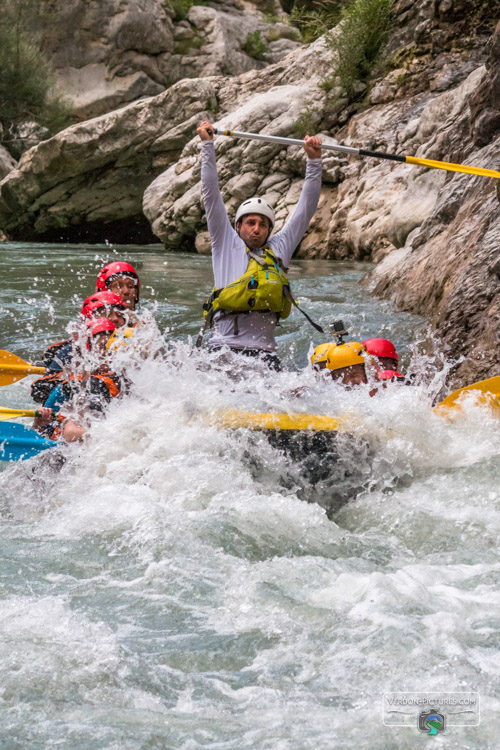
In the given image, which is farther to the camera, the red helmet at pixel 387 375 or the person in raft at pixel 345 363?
the red helmet at pixel 387 375

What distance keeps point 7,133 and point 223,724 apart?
27.9 m

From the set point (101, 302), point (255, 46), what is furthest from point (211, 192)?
point (255, 46)

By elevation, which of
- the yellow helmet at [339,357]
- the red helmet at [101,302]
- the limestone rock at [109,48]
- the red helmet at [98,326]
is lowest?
the yellow helmet at [339,357]

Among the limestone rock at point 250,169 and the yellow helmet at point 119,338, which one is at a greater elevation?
the limestone rock at point 250,169

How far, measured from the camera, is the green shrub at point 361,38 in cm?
1481

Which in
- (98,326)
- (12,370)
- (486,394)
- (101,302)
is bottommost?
(12,370)

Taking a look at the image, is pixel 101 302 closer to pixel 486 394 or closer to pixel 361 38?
pixel 486 394

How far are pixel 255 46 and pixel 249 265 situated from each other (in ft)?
84.6

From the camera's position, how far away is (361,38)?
48.6ft

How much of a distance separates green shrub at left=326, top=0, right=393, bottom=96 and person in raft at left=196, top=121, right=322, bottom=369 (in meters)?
11.5

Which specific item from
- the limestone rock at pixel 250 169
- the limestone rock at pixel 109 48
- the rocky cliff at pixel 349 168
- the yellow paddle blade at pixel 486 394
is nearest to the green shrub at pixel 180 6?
the limestone rock at pixel 109 48

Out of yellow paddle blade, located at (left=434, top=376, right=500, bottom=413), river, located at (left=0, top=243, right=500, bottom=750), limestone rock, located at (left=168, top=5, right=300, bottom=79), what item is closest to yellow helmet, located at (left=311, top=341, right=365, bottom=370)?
river, located at (left=0, top=243, right=500, bottom=750)

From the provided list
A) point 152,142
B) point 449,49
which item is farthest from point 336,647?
point 152,142

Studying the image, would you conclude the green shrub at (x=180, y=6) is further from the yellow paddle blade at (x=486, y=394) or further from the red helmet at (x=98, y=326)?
the yellow paddle blade at (x=486, y=394)
